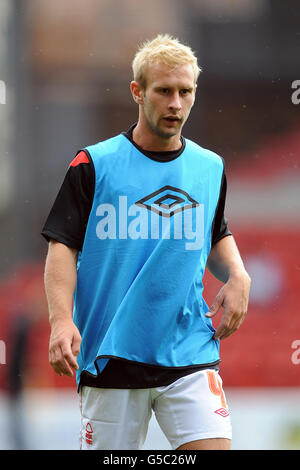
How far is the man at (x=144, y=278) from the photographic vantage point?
6.65 ft

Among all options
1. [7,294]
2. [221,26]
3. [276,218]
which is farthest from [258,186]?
[7,294]

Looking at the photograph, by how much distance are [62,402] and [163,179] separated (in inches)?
230

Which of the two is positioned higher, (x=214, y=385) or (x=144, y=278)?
(x=144, y=278)

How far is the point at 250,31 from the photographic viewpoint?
10312mm

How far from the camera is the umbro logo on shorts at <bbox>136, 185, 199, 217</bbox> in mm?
2064

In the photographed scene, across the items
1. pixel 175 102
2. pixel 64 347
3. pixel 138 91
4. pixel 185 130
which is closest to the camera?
pixel 64 347

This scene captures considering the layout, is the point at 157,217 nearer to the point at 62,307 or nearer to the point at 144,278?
the point at 144,278

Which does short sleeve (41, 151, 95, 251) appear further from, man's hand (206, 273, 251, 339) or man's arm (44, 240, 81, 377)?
man's hand (206, 273, 251, 339)

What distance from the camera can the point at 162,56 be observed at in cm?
204

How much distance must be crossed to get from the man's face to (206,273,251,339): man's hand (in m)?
0.42

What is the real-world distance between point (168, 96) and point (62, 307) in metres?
0.58

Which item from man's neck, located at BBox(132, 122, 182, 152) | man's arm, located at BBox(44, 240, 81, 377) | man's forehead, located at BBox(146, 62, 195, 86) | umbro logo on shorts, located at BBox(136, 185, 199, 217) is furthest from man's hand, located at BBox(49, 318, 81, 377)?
man's forehead, located at BBox(146, 62, 195, 86)

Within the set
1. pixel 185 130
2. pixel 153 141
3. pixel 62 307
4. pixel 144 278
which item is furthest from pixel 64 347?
pixel 185 130

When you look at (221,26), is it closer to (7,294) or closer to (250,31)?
(250,31)
